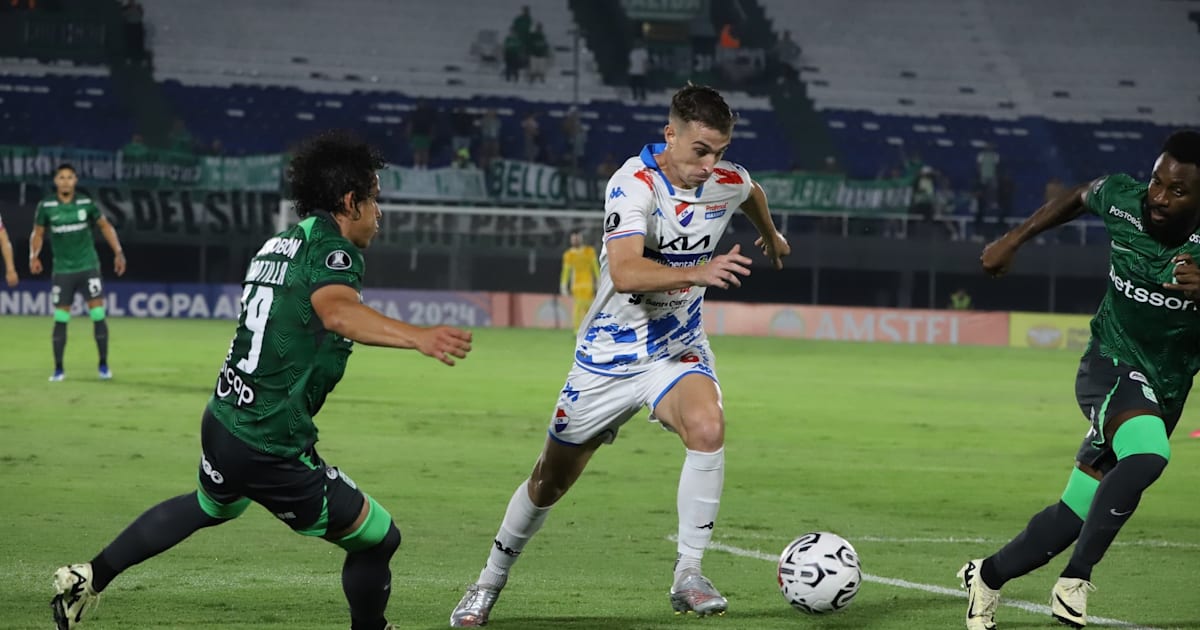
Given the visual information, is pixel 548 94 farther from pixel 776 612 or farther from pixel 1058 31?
pixel 776 612

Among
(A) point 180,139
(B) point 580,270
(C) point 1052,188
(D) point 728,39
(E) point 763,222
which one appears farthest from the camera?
(D) point 728,39

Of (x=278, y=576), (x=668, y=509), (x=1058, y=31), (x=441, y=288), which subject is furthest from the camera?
(x=1058, y=31)

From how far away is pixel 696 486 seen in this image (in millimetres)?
6344

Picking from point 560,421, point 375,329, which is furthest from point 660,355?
point 375,329

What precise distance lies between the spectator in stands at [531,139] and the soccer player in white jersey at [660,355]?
98.1ft

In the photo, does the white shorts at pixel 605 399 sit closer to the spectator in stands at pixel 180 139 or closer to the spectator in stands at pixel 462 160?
the spectator in stands at pixel 180 139

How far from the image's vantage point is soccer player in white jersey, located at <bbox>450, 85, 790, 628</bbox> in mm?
6340

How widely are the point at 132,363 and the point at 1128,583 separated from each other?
1595cm

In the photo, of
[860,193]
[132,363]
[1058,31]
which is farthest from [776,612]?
[1058,31]

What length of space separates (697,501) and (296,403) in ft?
5.92

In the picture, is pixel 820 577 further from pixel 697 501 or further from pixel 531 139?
pixel 531 139

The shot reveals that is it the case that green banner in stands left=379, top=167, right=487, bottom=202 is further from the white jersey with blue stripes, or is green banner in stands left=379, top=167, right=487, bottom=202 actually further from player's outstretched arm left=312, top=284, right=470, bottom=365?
player's outstretched arm left=312, top=284, right=470, bottom=365

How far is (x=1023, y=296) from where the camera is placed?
113 ft

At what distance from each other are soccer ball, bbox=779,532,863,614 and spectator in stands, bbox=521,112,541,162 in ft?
99.5
